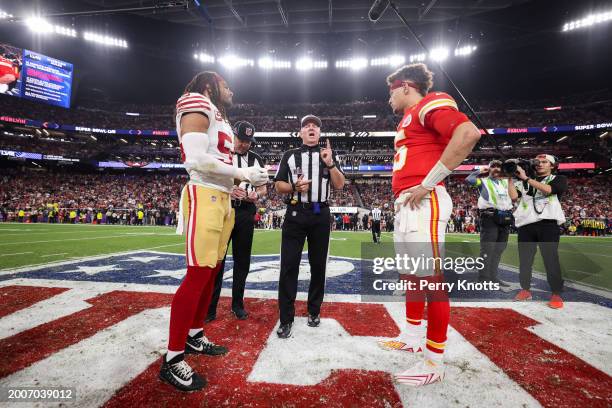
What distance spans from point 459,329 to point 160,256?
6686 mm

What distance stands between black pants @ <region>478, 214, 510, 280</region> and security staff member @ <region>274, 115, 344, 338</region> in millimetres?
3535

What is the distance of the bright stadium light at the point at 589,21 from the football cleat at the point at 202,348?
44507mm

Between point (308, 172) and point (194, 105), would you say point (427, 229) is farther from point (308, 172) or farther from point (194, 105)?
point (194, 105)

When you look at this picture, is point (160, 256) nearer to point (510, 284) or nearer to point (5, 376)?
Answer: point (5, 376)

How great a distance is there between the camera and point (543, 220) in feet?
12.7

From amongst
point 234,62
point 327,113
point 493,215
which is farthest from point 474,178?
point 327,113

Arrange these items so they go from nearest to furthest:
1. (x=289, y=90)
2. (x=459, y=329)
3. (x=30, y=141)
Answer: (x=459, y=329) → (x=30, y=141) → (x=289, y=90)

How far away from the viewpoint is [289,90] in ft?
145

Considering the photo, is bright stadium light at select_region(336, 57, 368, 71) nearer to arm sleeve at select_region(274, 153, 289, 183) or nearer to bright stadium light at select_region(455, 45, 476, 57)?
bright stadium light at select_region(455, 45, 476, 57)

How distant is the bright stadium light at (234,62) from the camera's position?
39375 millimetres

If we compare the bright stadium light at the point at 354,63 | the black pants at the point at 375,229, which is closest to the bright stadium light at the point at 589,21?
the bright stadium light at the point at 354,63

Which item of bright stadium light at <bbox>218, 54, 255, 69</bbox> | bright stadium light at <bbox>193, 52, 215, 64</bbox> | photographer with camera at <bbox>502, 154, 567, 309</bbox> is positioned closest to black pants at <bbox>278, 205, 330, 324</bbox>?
photographer with camera at <bbox>502, 154, 567, 309</bbox>

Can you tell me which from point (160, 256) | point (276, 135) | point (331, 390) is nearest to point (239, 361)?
point (331, 390)

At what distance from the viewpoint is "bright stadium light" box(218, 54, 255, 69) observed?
39375mm
